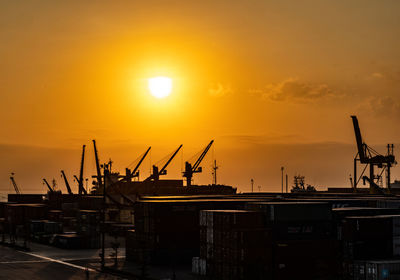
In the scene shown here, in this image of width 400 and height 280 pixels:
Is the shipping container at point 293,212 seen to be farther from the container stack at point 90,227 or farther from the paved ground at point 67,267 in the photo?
the container stack at point 90,227

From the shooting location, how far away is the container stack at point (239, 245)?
191ft

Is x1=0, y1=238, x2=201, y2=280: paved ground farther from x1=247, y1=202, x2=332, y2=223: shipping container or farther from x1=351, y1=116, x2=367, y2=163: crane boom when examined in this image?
x1=351, y1=116, x2=367, y2=163: crane boom

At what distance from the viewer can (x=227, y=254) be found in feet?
196

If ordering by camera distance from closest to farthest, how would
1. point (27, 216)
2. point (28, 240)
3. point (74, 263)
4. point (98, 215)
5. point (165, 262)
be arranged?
point (165, 262), point (74, 263), point (98, 215), point (28, 240), point (27, 216)

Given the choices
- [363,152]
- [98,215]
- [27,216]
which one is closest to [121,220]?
[27,216]

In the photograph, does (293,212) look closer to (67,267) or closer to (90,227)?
(67,267)

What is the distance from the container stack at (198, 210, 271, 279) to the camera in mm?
58344

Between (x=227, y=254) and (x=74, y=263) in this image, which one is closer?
(x=227, y=254)

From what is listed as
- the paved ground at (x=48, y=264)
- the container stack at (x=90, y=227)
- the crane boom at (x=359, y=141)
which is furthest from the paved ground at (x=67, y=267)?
the crane boom at (x=359, y=141)

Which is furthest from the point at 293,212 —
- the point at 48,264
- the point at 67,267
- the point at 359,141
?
the point at 359,141

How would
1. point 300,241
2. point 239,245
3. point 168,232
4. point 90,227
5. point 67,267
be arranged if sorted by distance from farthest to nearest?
1. point 90,227
2. point 67,267
3. point 168,232
4. point 300,241
5. point 239,245

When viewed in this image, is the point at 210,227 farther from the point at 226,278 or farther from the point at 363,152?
the point at 363,152

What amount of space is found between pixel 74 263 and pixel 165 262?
1400 centimetres

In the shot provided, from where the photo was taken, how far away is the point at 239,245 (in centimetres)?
5841
